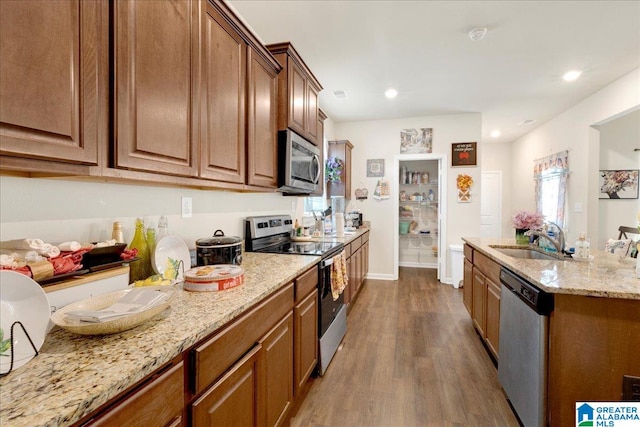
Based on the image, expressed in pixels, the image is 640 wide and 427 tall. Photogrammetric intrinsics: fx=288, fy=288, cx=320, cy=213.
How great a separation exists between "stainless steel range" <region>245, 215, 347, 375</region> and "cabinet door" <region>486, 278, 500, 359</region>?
47.2 inches

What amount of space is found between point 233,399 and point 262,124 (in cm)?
154

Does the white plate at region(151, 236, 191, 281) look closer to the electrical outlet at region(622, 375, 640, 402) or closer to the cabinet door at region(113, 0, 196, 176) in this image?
the cabinet door at region(113, 0, 196, 176)

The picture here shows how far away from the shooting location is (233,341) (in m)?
1.02

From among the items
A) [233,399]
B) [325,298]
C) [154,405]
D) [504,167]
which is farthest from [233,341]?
[504,167]

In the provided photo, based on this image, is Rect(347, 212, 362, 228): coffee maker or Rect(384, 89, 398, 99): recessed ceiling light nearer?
Rect(384, 89, 398, 99): recessed ceiling light

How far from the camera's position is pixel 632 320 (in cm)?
132

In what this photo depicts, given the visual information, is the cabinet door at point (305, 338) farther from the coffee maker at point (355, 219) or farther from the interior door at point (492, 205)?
the interior door at point (492, 205)

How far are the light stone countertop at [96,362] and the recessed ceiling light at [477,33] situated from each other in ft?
9.07

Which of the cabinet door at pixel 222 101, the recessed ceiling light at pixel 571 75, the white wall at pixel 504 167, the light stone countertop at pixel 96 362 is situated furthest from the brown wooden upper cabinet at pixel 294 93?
the white wall at pixel 504 167

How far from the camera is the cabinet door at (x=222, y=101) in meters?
1.39

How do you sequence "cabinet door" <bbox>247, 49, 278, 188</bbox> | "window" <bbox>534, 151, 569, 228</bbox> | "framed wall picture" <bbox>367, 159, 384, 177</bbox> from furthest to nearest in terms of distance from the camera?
"framed wall picture" <bbox>367, 159, 384, 177</bbox> < "window" <bbox>534, 151, 569, 228</bbox> < "cabinet door" <bbox>247, 49, 278, 188</bbox>

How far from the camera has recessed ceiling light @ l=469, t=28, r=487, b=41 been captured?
2414 mm

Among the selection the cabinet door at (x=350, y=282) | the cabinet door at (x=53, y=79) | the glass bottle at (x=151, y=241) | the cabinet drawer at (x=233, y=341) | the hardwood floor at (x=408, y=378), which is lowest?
the hardwood floor at (x=408, y=378)

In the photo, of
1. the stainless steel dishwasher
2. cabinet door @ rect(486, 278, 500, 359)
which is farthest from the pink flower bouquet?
the stainless steel dishwasher
